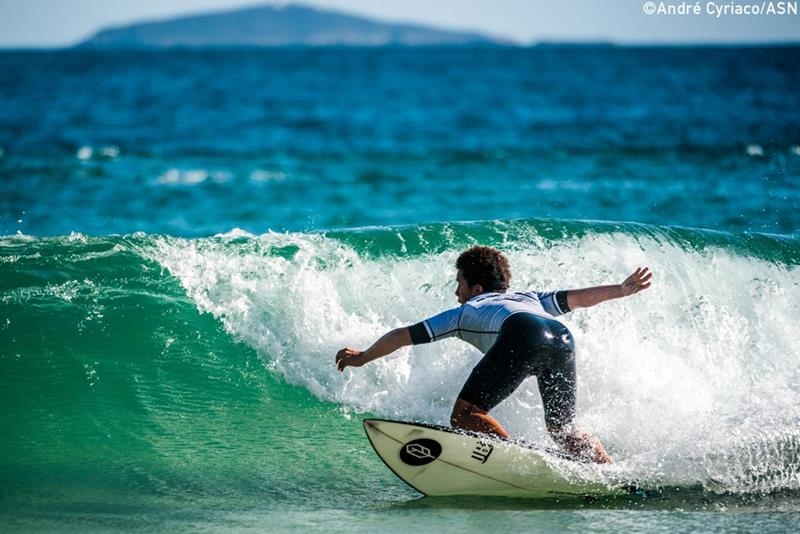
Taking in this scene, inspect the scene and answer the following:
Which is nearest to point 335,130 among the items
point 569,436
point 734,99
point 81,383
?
point 734,99

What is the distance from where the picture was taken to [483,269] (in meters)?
5.96

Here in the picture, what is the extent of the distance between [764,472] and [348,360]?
2546 mm

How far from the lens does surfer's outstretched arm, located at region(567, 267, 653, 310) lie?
5855 millimetres

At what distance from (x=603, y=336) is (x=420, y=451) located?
91.9 inches

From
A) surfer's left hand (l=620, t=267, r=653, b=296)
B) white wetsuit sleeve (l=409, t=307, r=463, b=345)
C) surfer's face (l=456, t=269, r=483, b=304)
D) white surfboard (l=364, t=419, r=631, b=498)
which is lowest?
white surfboard (l=364, t=419, r=631, b=498)

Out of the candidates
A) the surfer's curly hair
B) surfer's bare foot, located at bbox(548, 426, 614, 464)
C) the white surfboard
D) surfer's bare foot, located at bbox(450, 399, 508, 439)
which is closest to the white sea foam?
surfer's bare foot, located at bbox(548, 426, 614, 464)

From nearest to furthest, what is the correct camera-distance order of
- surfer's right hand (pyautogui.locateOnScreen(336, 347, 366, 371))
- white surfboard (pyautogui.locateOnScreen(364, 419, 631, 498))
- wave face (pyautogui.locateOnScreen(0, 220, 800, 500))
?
white surfboard (pyautogui.locateOnScreen(364, 419, 631, 498)), surfer's right hand (pyautogui.locateOnScreen(336, 347, 366, 371)), wave face (pyautogui.locateOnScreen(0, 220, 800, 500))

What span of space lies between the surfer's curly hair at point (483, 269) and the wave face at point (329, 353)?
3.95ft

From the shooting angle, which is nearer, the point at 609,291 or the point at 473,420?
the point at 473,420

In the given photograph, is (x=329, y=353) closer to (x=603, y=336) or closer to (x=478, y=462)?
(x=603, y=336)

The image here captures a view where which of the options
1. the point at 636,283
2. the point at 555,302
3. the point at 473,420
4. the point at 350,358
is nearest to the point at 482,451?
the point at 473,420

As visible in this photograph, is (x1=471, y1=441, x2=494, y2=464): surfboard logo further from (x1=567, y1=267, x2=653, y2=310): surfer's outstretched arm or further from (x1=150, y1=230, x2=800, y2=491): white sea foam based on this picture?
(x1=567, y1=267, x2=653, y2=310): surfer's outstretched arm

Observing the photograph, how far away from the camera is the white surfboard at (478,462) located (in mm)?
5516

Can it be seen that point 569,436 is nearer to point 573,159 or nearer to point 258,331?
point 258,331
